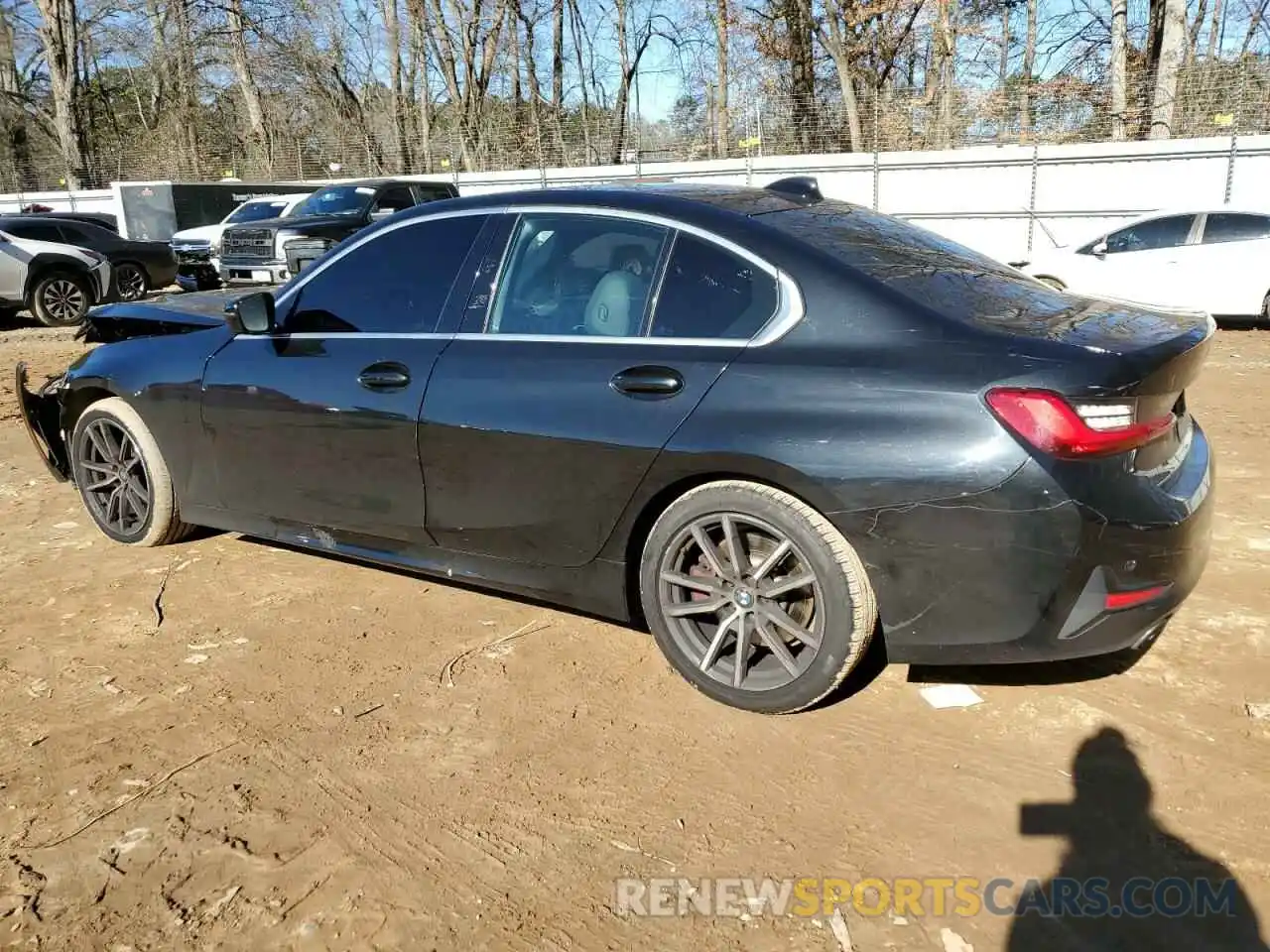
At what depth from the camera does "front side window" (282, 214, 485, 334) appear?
3.68 m

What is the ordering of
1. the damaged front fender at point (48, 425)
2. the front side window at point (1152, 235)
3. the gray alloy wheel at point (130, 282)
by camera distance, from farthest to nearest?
the gray alloy wheel at point (130, 282) < the front side window at point (1152, 235) < the damaged front fender at point (48, 425)

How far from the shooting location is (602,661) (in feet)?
11.5

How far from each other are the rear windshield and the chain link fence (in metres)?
16.5

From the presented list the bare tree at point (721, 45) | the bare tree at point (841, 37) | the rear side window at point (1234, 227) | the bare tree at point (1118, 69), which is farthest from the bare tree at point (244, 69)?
the rear side window at point (1234, 227)

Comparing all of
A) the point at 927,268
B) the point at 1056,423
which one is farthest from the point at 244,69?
the point at 1056,423

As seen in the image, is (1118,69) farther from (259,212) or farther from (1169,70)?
(259,212)

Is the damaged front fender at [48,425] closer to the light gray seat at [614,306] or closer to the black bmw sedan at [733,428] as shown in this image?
the black bmw sedan at [733,428]

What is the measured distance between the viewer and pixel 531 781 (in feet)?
9.21

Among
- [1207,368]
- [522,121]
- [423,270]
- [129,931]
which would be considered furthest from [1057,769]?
[522,121]

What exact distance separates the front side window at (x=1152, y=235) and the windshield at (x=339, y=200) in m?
10.8

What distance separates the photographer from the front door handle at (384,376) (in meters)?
3.59

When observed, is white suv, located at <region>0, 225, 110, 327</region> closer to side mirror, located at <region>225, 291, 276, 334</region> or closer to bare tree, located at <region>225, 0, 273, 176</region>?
side mirror, located at <region>225, 291, 276, 334</region>

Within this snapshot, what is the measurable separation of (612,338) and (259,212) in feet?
55.4

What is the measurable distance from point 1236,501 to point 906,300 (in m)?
3.22
